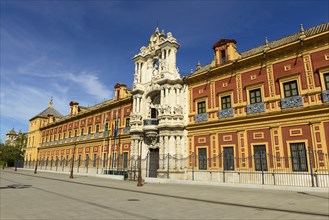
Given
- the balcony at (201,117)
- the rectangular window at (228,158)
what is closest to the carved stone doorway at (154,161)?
the balcony at (201,117)

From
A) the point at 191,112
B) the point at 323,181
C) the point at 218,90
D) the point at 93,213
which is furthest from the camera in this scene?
the point at 191,112

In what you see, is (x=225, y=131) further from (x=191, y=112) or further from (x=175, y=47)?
(x=175, y=47)

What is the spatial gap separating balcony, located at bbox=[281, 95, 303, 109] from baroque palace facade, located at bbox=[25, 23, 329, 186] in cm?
6

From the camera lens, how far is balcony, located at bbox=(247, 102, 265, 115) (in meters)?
16.6

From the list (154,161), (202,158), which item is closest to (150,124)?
(154,161)

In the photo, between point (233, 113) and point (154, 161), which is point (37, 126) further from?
point (233, 113)

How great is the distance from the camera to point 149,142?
23.8 meters

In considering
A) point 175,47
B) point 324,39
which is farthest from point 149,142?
point 324,39

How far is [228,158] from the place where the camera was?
17.6m

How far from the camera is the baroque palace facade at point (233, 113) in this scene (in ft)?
47.5

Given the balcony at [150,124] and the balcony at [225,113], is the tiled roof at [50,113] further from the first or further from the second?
the balcony at [225,113]

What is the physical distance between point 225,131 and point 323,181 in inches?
280

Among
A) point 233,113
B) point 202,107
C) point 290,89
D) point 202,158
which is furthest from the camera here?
point 202,107

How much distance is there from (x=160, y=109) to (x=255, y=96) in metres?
8.57
